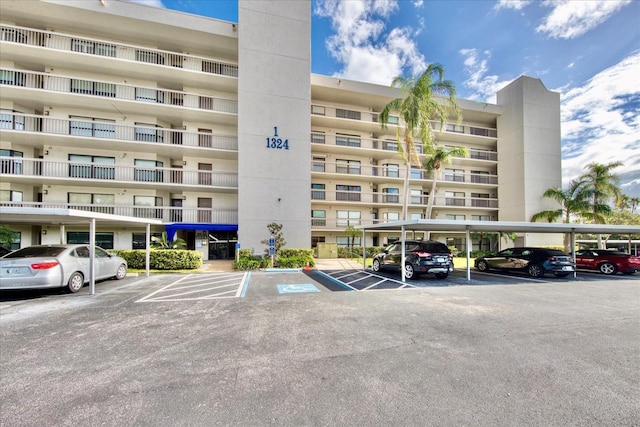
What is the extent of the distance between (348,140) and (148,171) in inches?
626

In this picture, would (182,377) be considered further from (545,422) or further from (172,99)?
(172,99)

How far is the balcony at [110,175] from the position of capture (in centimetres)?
1595

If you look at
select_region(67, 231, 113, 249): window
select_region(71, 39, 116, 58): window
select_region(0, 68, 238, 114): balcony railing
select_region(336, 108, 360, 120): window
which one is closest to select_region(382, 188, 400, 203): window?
select_region(336, 108, 360, 120): window

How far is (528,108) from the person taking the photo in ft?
82.9

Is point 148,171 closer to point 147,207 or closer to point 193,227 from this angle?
point 147,207

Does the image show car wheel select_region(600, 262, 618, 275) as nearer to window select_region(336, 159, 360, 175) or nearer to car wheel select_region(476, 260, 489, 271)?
car wheel select_region(476, 260, 489, 271)

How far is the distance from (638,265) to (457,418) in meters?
17.6

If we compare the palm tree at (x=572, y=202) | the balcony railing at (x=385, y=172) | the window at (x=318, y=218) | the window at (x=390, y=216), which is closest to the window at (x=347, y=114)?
the balcony railing at (x=385, y=172)

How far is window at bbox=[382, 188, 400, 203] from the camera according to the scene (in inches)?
959

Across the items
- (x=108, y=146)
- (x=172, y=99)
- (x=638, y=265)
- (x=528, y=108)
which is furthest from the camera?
(x=528, y=108)

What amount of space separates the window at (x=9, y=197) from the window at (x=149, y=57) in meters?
11.4

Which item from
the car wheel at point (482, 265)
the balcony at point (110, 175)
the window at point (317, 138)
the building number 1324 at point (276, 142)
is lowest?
the car wheel at point (482, 265)

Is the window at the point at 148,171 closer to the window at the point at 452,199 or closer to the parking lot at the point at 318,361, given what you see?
the parking lot at the point at 318,361

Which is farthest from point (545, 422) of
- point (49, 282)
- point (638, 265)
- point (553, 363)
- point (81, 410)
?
point (638, 265)
